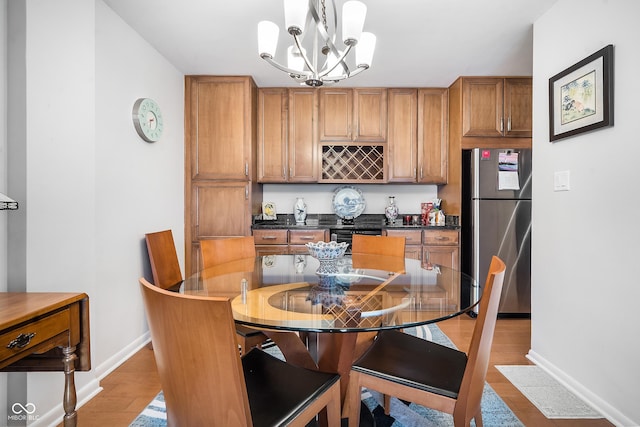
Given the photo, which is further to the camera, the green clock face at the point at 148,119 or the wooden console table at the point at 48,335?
the green clock face at the point at 148,119

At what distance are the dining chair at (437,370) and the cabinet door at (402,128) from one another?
2.48 meters

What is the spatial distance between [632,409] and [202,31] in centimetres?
334

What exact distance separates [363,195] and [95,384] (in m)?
2.98

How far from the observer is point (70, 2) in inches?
64.2

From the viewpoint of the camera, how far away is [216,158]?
129 inches

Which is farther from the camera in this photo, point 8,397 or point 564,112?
point 564,112

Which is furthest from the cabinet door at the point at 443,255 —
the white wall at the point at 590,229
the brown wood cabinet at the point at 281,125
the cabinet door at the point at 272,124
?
the cabinet door at the point at 272,124

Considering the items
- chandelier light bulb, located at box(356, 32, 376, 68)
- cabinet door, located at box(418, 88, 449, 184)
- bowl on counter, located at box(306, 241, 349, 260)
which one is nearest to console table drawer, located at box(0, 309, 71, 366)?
bowl on counter, located at box(306, 241, 349, 260)

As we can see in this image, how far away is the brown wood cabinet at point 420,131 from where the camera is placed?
357 cm

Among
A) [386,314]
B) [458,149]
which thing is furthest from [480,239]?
[386,314]

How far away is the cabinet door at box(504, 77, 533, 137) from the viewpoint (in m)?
3.28

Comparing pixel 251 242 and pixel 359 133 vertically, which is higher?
pixel 359 133

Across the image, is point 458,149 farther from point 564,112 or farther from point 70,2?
point 70,2
